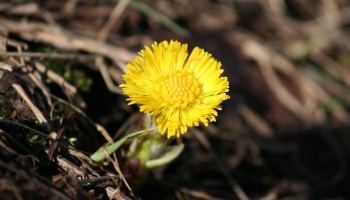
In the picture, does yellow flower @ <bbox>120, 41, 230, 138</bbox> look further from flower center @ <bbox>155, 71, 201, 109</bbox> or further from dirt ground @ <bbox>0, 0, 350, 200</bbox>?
dirt ground @ <bbox>0, 0, 350, 200</bbox>

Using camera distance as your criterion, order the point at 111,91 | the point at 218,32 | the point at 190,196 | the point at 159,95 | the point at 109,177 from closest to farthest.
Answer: the point at 109,177 < the point at 159,95 < the point at 190,196 < the point at 111,91 < the point at 218,32

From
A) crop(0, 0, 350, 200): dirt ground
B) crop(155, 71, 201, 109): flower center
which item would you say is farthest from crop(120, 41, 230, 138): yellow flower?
crop(0, 0, 350, 200): dirt ground

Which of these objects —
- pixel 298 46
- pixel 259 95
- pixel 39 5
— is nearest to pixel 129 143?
pixel 39 5

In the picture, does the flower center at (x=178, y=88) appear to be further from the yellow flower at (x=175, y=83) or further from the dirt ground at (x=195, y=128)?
the dirt ground at (x=195, y=128)

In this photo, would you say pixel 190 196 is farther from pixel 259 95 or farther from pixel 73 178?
pixel 259 95

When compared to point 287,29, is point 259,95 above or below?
below

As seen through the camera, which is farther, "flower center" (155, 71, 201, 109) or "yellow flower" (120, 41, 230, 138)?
"flower center" (155, 71, 201, 109)

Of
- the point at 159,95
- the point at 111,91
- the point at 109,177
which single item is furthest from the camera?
the point at 111,91
